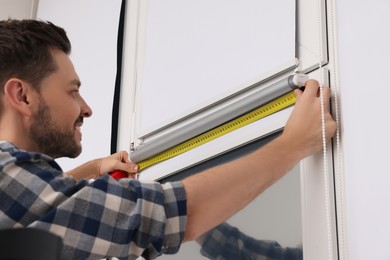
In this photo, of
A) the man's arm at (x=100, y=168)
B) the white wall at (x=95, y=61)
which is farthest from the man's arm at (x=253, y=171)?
the white wall at (x=95, y=61)

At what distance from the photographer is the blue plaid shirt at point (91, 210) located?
3.03 ft

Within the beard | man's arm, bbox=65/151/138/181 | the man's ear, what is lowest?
man's arm, bbox=65/151/138/181

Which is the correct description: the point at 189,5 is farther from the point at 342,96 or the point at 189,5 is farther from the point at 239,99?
the point at 342,96

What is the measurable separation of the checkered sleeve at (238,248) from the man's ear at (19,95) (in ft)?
1.58

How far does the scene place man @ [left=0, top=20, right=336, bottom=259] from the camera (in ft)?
3.05

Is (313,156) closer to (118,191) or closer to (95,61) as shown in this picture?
(118,191)

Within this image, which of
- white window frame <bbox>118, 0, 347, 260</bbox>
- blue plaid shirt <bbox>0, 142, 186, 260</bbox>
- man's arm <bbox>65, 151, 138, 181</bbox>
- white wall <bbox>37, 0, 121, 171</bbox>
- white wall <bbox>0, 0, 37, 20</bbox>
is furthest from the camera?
white wall <bbox>0, 0, 37, 20</bbox>

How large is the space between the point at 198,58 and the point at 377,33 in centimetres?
53

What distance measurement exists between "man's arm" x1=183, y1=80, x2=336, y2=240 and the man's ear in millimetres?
402

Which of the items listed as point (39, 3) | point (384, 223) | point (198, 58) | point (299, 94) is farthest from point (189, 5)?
point (39, 3)

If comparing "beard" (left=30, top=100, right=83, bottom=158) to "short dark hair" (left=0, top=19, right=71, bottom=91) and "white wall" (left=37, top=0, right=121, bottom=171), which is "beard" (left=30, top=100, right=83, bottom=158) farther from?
"white wall" (left=37, top=0, right=121, bottom=171)

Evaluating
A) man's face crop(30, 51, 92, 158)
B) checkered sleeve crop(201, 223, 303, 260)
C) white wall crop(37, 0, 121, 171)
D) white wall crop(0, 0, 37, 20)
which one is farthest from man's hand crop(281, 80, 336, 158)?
white wall crop(0, 0, 37, 20)

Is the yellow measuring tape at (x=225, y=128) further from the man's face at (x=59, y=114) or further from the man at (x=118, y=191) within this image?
the man's face at (x=59, y=114)

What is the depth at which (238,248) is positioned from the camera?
1.25 m
